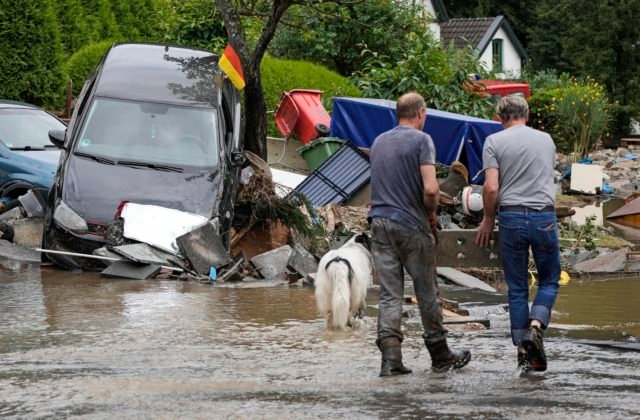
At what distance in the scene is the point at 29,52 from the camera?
70.1 ft

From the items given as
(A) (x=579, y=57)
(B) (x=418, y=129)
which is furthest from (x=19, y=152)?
(A) (x=579, y=57)

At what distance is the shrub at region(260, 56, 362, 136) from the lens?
76.3 feet

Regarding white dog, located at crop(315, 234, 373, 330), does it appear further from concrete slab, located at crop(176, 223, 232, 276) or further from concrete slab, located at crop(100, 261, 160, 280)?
concrete slab, located at crop(100, 261, 160, 280)

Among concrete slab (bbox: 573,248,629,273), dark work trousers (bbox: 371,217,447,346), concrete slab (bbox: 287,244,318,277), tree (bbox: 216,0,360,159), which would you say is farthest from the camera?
tree (bbox: 216,0,360,159)

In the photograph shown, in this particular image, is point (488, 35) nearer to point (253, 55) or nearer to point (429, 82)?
point (429, 82)

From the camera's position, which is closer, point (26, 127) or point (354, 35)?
point (26, 127)

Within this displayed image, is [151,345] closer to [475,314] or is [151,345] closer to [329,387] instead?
[329,387]

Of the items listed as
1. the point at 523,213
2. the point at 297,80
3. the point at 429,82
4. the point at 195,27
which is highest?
the point at 195,27

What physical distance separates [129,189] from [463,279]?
3934 millimetres

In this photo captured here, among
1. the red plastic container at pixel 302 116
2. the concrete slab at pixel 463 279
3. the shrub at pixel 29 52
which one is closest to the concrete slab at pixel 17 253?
the concrete slab at pixel 463 279

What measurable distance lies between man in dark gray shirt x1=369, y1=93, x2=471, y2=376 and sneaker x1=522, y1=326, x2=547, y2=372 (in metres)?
0.42

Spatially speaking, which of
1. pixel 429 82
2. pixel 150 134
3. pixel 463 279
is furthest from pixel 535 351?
pixel 429 82

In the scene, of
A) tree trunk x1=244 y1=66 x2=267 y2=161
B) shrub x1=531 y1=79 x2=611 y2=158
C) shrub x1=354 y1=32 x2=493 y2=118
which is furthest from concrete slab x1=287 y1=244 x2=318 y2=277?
shrub x1=531 y1=79 x2=611 y2=158

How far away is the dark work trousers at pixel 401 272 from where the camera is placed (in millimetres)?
7199
